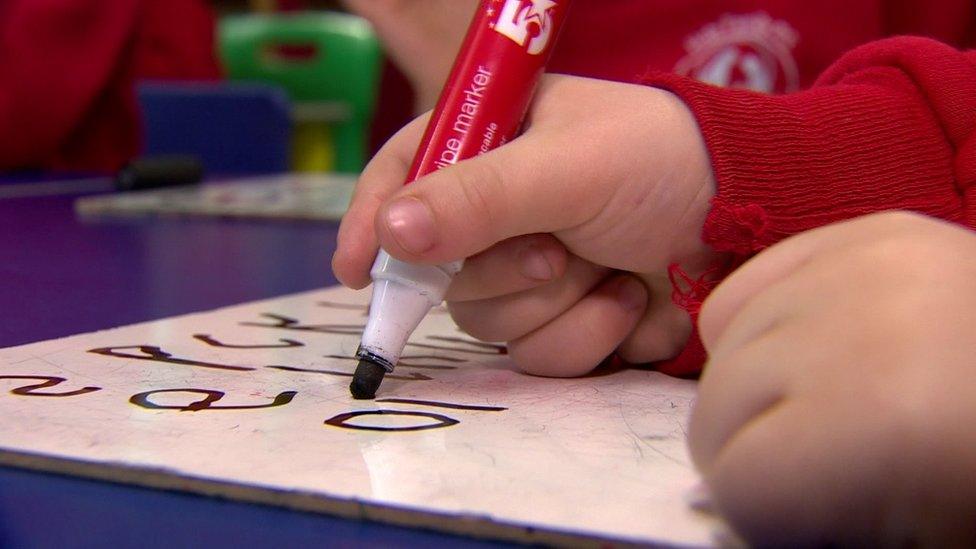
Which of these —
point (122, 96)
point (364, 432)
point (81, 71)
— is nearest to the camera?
point (364, 432)

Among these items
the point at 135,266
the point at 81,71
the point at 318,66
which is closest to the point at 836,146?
the point at 135,266

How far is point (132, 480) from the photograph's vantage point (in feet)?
0.90

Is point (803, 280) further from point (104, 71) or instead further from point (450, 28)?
point (104, 71)

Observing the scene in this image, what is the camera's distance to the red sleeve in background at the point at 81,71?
169 centimetres

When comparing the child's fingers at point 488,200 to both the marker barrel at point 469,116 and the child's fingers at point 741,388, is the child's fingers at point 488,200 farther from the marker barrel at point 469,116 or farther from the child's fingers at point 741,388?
the child's fingers at point 741,388

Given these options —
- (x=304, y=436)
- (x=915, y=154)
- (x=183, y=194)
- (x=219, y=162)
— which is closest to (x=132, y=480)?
(x=304, y=436)

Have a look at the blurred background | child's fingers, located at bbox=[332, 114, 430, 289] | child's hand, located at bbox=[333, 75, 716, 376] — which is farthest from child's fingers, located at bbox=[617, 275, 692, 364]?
the blurred background

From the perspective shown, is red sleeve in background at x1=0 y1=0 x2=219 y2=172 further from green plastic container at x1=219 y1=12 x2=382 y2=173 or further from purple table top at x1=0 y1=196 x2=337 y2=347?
purple table top at x1=0 y1=196 x2=337 y2=347

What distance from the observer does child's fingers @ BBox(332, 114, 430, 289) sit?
1.24 ft

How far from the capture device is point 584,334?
405mm

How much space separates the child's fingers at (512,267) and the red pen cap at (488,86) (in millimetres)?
41

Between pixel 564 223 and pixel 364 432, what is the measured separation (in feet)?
0.34

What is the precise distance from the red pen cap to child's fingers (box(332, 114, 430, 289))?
0.09 feet

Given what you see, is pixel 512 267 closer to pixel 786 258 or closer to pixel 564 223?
pixel 564 223
